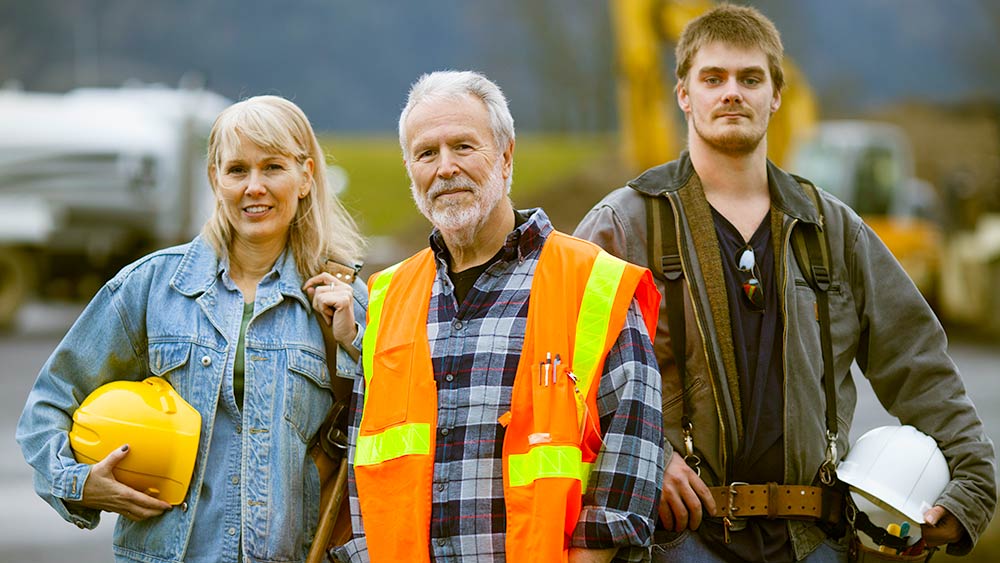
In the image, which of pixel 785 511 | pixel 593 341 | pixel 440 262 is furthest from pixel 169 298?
pixel 785 511

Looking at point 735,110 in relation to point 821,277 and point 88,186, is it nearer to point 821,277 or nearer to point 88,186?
point 821,277

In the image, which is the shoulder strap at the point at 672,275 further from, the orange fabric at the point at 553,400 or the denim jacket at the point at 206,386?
the denim jacket at the point at 206,386

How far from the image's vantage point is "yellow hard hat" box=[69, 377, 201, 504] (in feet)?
11.5

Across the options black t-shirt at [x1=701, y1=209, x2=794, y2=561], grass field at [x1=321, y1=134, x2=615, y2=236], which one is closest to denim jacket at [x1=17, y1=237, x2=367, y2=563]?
black t-shirt at [x1=701, y1=209, x2=794, y2=561]

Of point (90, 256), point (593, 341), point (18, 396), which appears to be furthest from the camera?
point (90, 256)

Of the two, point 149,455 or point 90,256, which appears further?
point 90,256

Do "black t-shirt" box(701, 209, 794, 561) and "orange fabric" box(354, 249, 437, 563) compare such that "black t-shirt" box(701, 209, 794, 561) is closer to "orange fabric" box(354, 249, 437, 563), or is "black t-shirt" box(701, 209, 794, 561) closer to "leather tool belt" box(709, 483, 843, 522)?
"leather tool belt" box(709, 483, 843, 522)

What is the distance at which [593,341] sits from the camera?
3.22 metres

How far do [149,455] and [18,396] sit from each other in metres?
10.7

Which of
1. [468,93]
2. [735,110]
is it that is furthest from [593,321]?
[735,110]

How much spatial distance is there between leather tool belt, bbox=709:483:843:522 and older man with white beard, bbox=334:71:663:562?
13.6 inches

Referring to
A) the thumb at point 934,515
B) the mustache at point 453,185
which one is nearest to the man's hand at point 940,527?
the thumb at point 934,515

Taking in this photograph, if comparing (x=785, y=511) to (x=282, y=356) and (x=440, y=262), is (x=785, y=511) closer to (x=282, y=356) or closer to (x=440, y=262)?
(x=440, y=262)

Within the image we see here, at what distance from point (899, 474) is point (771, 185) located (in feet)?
2.93
